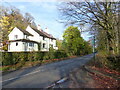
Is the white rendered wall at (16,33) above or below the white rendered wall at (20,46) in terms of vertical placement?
above

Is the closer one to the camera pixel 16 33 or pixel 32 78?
pixel 32 78

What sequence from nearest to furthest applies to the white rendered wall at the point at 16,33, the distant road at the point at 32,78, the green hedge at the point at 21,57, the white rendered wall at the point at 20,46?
the distant road at the point at 32,78 < the green hedge at the point at 21,57 < the white rendered wall at the point at 20,46 < the white rendered wall at the point at 16,33

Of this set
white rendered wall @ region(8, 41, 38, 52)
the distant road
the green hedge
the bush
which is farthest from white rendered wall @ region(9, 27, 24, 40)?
the bush

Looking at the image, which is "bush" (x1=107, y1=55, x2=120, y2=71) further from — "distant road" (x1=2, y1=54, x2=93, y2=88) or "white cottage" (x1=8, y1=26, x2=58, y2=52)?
"white cottage" (x1=8, y1=26, x2=58, y2=52)

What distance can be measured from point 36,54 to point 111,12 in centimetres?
1488

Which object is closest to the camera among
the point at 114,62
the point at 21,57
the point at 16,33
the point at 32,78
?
the point at 32,78

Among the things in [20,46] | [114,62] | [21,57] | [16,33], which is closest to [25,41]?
[20,46]

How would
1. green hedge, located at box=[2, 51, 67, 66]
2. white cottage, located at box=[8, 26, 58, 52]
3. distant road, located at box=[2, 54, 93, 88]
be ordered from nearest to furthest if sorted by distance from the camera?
distant road, located at box=[2, 54, 93, 88] < green hedge, located at box=[2, 51, 67, 66] < white cottage, located at box=[8, 26, 58, 52]

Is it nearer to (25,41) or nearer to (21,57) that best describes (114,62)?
(21,57)

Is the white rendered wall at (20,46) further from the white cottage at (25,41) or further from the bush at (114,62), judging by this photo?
the bush at (114,62)

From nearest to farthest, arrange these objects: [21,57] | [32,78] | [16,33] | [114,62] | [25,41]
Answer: [32,78] < [114,62] < [21,57] < [25,41] < [16,33]

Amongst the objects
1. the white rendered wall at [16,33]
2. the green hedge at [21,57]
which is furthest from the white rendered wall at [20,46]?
the green hedge at [21,57]

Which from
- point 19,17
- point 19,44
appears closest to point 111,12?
point 19,44

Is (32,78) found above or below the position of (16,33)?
below
